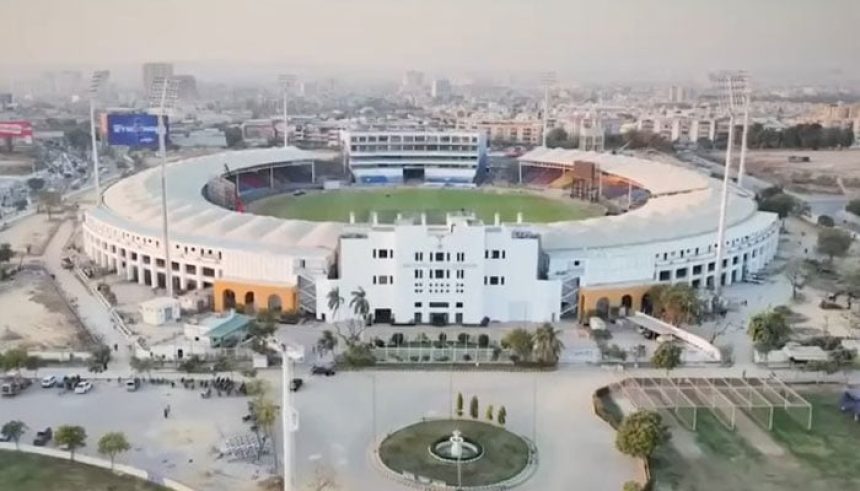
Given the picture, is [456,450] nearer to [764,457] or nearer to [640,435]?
[640,435]

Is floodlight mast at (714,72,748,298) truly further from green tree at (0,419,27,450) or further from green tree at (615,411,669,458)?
green tree at (0,419,27,450)

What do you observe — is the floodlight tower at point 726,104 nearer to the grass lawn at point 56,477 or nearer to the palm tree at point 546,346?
the palm tree at point 546,346

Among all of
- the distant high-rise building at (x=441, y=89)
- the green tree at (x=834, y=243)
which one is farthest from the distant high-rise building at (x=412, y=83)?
the green tree at (x=834, y=243)

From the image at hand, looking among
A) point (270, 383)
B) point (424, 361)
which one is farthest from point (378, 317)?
point (270, 383)

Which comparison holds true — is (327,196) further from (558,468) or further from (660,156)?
(558,468)

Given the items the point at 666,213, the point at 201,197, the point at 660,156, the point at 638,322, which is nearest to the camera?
the point at 638,322

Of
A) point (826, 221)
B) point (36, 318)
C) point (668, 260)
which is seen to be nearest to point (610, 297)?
point (668, 260)
